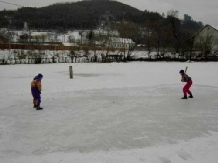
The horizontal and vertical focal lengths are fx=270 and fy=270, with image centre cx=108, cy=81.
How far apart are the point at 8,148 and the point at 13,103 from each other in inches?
209

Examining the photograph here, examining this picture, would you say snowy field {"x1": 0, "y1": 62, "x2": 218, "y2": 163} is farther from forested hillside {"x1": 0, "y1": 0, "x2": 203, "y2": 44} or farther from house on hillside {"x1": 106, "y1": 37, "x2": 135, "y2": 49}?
forested hillside {"x1": 0, "y1": 0, "x2": 203, "y2": 44}

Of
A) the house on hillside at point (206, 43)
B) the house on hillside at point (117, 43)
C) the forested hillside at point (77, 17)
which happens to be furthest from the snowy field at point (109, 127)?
the forested hillside at point (77, 17)

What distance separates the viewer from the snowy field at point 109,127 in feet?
19.8

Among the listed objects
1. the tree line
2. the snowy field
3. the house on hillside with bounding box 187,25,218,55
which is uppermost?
the tree line

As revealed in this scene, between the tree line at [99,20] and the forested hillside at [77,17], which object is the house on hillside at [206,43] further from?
the forested hillside at [77,17]

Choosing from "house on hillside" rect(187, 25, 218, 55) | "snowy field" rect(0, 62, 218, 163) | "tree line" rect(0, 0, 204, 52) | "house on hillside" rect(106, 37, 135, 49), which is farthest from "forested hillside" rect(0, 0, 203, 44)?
"snowy field" rect(0, 62, 218, 163)

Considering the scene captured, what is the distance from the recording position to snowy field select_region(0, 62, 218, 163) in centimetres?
603

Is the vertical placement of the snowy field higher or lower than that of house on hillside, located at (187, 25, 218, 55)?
lower

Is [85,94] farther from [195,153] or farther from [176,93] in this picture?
[195,153]

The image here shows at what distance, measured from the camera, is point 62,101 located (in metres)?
11.7

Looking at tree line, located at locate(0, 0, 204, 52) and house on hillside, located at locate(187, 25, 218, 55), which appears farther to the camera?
tree line, located at locate(0, 0, 204, 52)

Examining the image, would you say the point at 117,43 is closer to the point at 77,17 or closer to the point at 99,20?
the point at 77,17

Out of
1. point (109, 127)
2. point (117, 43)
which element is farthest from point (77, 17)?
point (109, 127)

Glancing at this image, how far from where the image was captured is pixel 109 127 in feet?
26.3
